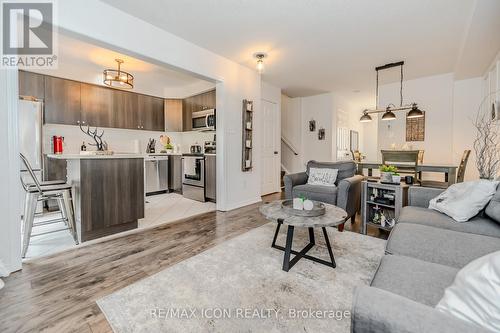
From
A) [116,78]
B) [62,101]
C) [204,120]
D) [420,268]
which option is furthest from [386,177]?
[62,101]

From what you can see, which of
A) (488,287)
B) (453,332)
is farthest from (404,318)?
(488,287)

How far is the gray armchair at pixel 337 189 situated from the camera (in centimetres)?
294

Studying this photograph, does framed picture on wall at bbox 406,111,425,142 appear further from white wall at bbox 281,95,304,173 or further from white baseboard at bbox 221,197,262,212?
white baseboard at bbox 221,197,262,212

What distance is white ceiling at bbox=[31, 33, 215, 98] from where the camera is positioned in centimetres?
345

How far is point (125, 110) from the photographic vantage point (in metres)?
4.89

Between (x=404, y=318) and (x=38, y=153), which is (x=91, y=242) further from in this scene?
(x=404, y=318)

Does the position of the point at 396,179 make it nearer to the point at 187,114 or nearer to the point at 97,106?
the point at 187,114

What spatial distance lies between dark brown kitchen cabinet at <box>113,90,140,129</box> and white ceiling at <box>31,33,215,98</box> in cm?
30

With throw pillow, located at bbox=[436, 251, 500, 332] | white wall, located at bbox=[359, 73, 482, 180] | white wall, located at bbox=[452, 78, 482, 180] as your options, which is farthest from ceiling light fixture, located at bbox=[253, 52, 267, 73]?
white wall, located at bbox=[452, 78, 482, 180]

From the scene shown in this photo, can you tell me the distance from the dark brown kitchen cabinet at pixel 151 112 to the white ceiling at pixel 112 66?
17 cm

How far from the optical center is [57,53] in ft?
11.8

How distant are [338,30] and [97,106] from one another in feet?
14.8

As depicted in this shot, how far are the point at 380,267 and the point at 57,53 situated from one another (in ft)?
16.6

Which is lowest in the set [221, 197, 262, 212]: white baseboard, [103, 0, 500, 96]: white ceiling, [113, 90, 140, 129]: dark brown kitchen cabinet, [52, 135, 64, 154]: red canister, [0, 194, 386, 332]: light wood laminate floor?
[0, 194, 386, 332]: light wood laminate floor
